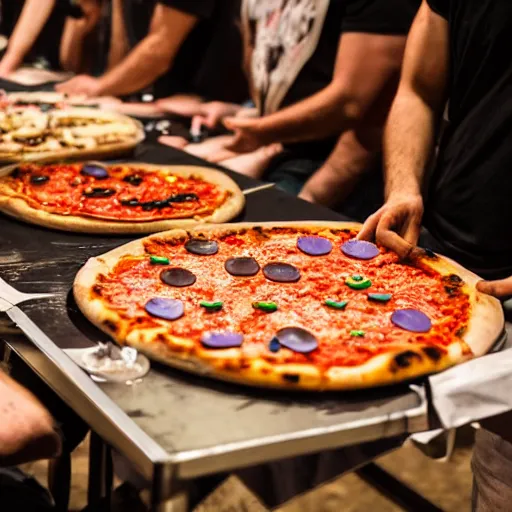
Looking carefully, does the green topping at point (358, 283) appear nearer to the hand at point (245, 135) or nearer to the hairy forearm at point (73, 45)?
the hand at point (245, 135)

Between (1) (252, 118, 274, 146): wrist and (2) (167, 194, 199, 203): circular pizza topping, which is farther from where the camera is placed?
(1) (252, 118, 274, 146): wrist

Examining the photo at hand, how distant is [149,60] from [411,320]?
7.77ft

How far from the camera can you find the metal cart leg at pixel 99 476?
1.79 meters

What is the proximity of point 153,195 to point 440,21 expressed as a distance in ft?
2.64

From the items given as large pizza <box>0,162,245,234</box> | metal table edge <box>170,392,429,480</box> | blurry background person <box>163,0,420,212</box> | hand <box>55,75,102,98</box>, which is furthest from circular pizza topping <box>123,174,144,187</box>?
hand <box>55,75,102,98</box>

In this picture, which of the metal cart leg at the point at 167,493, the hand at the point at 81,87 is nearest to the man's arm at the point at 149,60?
the hand at the point at 81,87

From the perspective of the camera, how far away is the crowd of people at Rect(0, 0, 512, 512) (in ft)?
5.63

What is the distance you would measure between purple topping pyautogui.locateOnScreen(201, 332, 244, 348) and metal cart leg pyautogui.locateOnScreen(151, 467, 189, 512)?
0.28 metres

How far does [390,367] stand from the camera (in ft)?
3.95

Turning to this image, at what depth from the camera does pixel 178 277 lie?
58.6 inches

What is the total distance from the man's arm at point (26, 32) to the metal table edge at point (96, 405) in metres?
2.81

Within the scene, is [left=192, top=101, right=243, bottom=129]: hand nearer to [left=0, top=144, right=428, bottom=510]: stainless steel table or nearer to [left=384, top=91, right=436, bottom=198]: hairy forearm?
[left=384, top=91, right=436, bottom=198]: hairy forearm

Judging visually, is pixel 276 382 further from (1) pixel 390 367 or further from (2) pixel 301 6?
(2) pixel 301 6

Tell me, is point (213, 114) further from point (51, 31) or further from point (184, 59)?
point (51, 31)
